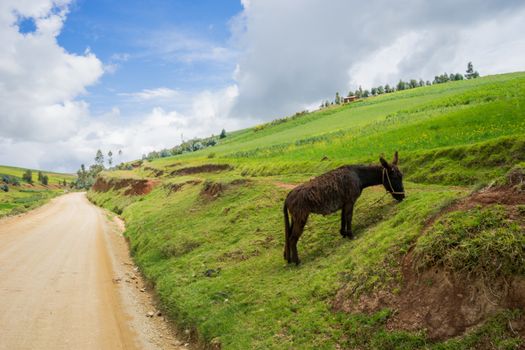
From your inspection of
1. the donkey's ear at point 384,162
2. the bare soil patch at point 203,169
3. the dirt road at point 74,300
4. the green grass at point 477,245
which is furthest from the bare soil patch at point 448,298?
the bare soil patch at point 203,169

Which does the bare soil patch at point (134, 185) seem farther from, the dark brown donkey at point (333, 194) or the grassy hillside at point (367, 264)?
the dark brown donkey at point (333, 194)

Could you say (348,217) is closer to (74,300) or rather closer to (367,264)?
(367,264)

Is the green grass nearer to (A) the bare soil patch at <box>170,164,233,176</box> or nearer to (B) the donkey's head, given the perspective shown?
(B) the donkey's head

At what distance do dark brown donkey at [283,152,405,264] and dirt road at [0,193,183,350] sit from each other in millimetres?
5040

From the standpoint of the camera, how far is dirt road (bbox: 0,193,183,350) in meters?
11.7

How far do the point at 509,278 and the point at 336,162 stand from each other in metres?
22.1

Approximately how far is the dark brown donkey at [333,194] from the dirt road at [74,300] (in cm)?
504

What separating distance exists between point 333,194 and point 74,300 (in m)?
10.8

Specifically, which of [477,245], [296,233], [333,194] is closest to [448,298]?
[477,245]

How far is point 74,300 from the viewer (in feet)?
48.9

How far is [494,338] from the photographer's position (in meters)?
5.95

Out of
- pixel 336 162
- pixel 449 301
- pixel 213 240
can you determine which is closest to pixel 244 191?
pixel 213 240

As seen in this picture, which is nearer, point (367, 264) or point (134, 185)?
point (367, 264)

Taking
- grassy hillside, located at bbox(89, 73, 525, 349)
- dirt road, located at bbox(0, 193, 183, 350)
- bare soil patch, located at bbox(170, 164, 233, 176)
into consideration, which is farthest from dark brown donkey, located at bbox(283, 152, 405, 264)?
bare soil patch, located at bbox(170, 164, 233, 176)
